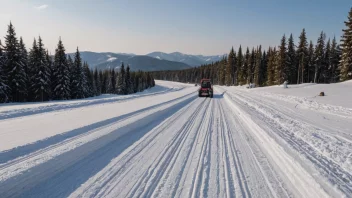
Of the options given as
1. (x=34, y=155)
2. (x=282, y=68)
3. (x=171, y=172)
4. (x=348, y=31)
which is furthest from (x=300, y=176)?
(x=282, y=68)

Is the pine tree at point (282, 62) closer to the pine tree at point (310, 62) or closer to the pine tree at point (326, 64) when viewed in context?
the pine tree at point (310, 62)

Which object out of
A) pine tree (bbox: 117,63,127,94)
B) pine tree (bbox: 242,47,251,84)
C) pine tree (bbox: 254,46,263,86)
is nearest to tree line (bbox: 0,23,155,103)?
pine tree (bbox: 117,63,127,94)

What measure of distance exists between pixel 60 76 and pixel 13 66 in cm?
748

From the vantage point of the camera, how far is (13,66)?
110 feet

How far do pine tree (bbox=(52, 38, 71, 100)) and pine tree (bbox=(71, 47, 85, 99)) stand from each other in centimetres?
264

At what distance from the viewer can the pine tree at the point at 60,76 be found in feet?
130

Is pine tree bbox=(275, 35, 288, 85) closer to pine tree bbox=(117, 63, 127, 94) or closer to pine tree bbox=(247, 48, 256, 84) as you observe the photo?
pine tree bbox=(247, 48, 256, 84)

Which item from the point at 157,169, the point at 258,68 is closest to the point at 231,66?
the point at 258,68

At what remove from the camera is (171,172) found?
447 cm

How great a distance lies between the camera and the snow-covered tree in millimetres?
39700

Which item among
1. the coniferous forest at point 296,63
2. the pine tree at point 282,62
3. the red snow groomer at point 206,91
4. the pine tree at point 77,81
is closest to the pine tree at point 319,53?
Result: the coniferous forest at point 296,63

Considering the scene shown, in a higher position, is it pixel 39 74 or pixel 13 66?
pixel 13 66

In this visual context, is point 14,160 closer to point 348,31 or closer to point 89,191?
point 89,191

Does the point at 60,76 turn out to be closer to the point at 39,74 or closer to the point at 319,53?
the point at 39,74
